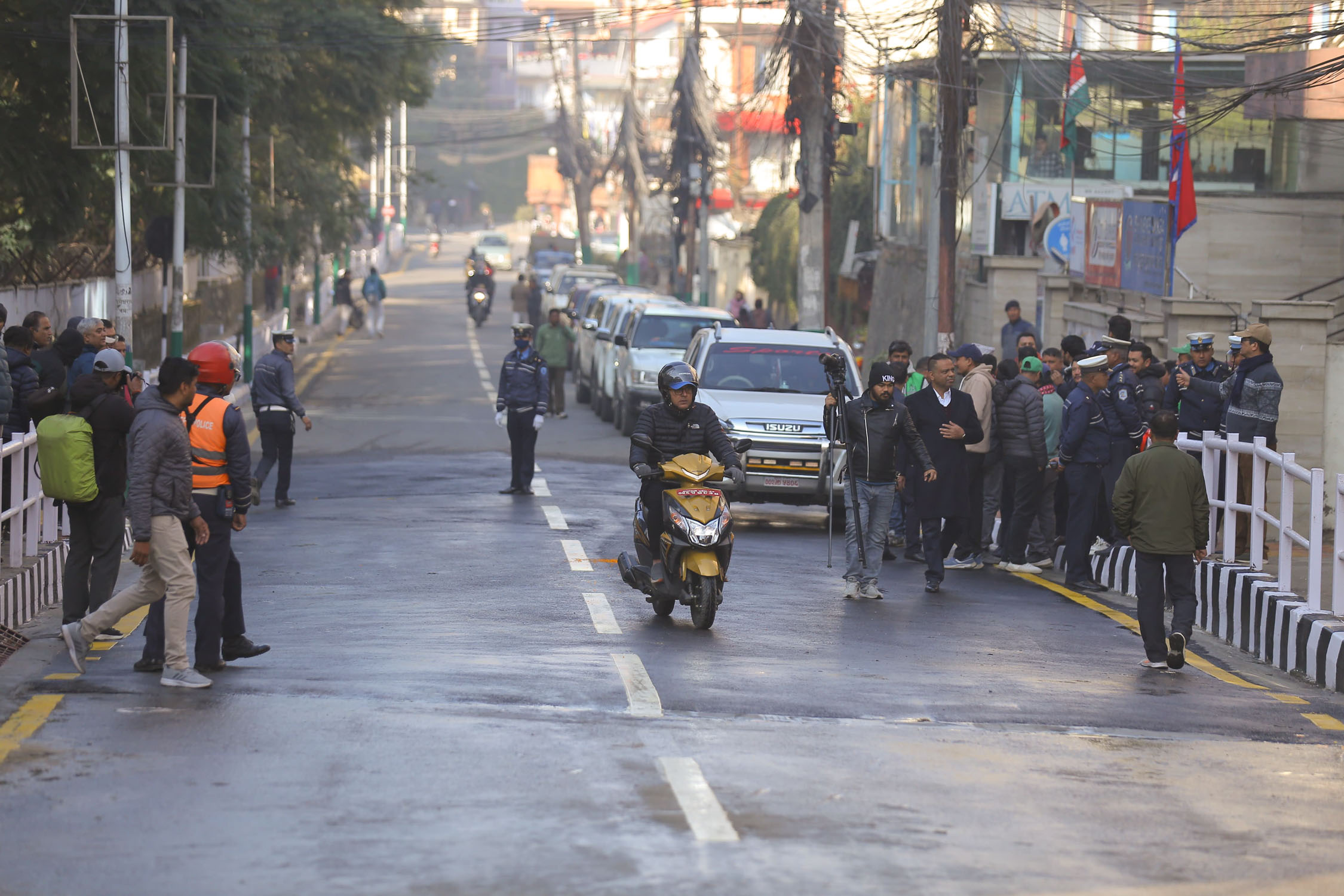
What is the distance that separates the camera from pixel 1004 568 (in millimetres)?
15336

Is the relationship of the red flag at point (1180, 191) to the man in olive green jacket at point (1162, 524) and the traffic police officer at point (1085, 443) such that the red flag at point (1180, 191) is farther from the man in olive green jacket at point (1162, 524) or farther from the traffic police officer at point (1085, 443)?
the man in olive green jacket at point (1162, 524)

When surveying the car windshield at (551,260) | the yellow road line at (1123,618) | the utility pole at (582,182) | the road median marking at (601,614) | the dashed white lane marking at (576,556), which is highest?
the utility pole at (582,182)

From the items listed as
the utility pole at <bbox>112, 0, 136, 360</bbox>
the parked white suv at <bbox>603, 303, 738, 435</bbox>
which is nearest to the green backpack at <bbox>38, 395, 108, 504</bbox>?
the utility pole at <bbox>112, 0, 136, 360</bbox>

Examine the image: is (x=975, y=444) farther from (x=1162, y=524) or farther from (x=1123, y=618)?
(x=1162, y=524)

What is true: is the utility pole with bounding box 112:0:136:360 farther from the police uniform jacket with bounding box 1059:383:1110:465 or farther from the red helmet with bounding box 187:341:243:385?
the police uniform jacket with bounding box 1059:383:1110:465

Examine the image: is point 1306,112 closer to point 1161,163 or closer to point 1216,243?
point 1216,243

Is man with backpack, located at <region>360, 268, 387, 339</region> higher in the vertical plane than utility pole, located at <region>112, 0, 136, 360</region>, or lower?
lower

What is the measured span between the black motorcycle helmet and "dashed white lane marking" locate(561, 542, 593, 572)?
2.76m

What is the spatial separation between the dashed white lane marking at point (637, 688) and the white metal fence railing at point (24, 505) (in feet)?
13.9

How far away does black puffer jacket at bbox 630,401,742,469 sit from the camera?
11367 mm

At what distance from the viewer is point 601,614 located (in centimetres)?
1173

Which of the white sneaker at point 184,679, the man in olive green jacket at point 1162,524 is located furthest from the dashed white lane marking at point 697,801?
the man in olive green jacket at point 1162,524

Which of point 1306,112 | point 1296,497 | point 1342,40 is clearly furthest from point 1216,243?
point 1296,497

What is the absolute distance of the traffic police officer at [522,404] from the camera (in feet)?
62.0
